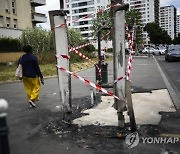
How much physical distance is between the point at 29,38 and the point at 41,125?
92.4 ft

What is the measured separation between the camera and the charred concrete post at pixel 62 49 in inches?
242

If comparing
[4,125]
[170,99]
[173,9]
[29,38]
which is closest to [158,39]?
[29,38]

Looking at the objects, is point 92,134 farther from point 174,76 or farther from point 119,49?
point 174,76

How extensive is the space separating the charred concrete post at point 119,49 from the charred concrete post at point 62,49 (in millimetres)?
1118

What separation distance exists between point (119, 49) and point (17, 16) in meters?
45.5

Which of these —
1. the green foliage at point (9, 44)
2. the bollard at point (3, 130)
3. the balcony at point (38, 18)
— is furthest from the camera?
the balcony at point (38, 18)

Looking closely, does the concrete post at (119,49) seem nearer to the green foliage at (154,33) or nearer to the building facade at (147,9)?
the green foliage at (154,33)

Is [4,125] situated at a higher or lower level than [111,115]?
higher

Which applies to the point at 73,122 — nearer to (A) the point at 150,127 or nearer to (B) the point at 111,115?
(B) the point at 111,115

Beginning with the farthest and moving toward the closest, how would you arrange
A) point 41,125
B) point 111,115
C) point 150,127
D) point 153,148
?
1. point 111,115
2. point 41,125
3. point 150,127
4. point 153,148

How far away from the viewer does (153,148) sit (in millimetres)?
5023

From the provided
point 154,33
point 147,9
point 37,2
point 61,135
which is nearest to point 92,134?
point 61,135

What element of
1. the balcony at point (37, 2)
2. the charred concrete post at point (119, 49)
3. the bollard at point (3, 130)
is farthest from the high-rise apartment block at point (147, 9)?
the bollard at point (3, 130)

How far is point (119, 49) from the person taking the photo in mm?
5609
